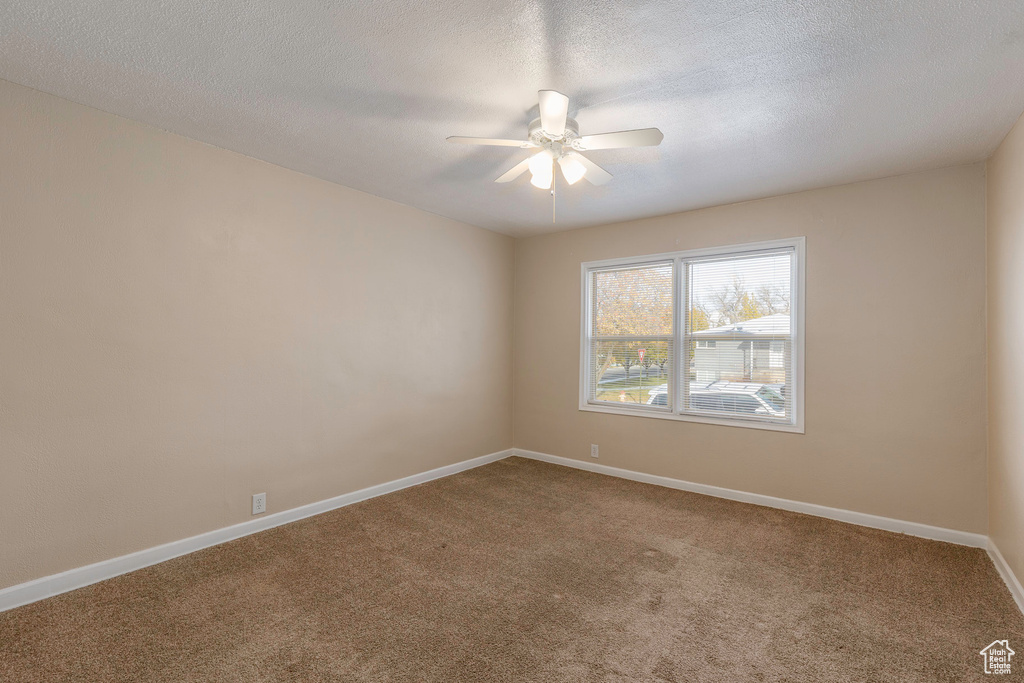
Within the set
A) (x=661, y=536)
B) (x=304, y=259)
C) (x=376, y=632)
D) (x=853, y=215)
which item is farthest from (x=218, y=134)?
(x=853, y=215)

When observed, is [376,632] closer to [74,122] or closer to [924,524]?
[74,122]

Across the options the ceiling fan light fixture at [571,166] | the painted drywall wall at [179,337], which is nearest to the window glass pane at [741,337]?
the ceiling fan light fixture at [571,166]

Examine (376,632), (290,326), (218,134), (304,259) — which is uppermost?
(218,134)

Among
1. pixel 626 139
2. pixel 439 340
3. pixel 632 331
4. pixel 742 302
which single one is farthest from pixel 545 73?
pixel 632 331

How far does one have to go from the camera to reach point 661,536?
3.25 m

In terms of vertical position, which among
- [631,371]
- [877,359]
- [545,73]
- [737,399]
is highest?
[545,73]

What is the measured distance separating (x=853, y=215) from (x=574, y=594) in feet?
10.7

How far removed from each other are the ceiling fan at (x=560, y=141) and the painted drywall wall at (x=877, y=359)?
1.98m

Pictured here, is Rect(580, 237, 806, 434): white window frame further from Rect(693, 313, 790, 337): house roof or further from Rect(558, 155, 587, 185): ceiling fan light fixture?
Rect(558, 155, 587, 185): ceiling fan light fixture

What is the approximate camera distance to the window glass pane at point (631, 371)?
4527 millimetres

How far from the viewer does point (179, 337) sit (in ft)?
9.48

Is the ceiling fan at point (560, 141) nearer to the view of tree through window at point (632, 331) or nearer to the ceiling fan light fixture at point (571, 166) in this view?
the ceiling fan light fixture at point (571, 166)

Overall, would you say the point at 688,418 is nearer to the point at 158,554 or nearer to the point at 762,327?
the point at 762,327

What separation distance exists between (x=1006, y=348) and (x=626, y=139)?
2.47 meters
